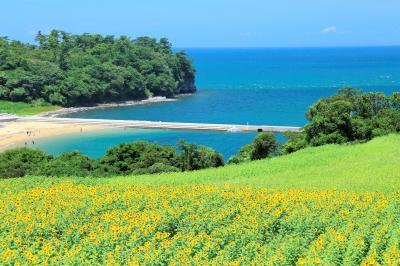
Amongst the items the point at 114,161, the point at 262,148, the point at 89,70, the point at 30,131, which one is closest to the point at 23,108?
the point at 89,70

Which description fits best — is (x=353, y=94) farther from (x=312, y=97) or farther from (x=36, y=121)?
(x=312, y=97)

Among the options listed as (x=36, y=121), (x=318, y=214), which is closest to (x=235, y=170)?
(x=318, y=214)

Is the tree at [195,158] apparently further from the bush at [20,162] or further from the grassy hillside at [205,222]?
the grassy hillside at [205,222]

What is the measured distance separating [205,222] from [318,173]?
13730 mm

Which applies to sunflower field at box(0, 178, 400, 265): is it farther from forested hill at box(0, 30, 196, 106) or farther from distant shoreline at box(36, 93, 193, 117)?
forested hill at box(0, 30, 196, 106)

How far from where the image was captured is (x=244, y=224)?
17.6m

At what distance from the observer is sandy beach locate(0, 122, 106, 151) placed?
6919cm

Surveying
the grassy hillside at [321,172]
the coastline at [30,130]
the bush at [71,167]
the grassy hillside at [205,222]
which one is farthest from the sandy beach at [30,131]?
the grassy hillside at [205,222]

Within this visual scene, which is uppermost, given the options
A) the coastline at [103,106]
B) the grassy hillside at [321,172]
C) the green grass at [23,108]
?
the grassy hillside at [321,172]

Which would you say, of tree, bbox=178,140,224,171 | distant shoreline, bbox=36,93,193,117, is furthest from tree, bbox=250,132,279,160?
distant shoreline, bbox=36,93,193,117

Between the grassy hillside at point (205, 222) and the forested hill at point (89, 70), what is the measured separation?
8007cm

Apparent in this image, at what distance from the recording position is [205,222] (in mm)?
18094

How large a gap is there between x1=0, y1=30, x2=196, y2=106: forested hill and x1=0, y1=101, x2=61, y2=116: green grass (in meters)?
2.01

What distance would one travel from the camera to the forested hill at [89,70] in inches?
4131
